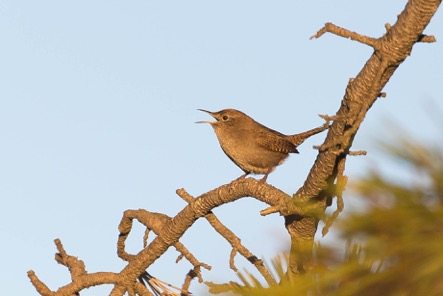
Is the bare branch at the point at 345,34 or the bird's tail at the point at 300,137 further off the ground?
the bird's tail at the point at 300,137

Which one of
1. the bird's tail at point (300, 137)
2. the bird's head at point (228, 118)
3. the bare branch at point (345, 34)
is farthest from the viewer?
the bird's head at point (228, 118)

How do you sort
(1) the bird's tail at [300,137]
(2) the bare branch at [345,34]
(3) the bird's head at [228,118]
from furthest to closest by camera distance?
Result: (3) the bird's head at [228,118]
(1) the bird's tail at [300,137]
(2) the bare branch at [345,34]

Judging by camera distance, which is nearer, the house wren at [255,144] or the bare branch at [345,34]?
the bare branch at [345,34]

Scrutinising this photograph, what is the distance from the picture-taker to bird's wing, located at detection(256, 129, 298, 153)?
9.14m

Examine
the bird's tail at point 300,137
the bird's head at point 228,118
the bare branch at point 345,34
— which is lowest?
the bare branch at point 345,34

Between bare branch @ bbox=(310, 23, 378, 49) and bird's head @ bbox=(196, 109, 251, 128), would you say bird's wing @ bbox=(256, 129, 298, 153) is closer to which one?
bird's head @ bbox=(196, 109, 251, 128)

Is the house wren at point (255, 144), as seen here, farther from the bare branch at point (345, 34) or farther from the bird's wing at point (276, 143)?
the bare branch at point (345, 34)

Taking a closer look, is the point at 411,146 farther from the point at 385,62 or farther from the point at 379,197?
the point at 385,62

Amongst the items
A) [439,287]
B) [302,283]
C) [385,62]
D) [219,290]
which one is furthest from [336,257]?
[385,62]

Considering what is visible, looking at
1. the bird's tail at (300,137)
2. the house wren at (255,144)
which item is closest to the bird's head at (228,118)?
the house wren at (255,144)

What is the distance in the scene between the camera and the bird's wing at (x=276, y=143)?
9141mm

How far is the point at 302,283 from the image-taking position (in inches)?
69.6

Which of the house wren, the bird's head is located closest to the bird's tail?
the house wren

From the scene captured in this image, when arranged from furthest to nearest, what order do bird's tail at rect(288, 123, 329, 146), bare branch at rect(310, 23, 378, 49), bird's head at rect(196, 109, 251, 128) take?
bird's head at rect(196, 109, 251, 128) < bird's tail at rect(288, 123, 329, 146) < bare branch at rect(310, 23, 378, 49)
